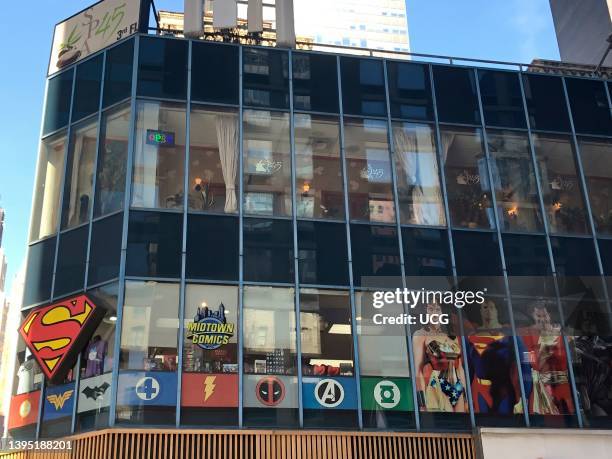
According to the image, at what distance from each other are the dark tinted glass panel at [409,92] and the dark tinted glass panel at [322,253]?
4666mm

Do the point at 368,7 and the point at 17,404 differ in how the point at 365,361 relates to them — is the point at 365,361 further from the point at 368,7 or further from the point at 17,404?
the point at 368,7

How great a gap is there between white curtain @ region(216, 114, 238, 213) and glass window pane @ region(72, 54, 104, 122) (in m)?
3.78

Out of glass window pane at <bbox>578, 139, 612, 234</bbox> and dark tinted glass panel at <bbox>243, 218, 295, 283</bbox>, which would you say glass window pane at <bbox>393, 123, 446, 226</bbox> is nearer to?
dark tinted glass panel at <bbox>243, 218, 295, 283</bbox>

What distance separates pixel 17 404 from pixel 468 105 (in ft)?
52.3

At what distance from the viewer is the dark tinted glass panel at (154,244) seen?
18016 mm

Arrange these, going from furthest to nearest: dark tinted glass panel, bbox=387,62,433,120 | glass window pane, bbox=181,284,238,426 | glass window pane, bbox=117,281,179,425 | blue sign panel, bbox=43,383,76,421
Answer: dark tinted glass panel, bbox=387,62,433,120, blue sign panel, bbox=43,383,76,421, glass window pane, bbox=181,284,238,426, glass window pane, bbox=117,281,179,425

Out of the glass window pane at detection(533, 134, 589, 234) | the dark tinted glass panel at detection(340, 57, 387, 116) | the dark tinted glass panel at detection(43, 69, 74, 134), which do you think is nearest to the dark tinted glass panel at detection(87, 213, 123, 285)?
the dark tinted glass panel at detection(43, 69, 74, 134)

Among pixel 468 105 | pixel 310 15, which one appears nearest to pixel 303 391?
pixel 468 105

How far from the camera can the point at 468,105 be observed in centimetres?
2231

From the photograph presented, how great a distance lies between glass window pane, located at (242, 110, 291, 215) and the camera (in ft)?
64.7

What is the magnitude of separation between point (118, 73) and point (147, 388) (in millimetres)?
9474

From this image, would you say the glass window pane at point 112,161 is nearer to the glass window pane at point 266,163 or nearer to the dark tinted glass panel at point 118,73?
the dark tinted glass panel at point 118,73

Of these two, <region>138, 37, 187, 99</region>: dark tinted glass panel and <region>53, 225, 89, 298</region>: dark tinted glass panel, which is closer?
<region>53, 225, 89, 298</region>: dark tinted glass panel

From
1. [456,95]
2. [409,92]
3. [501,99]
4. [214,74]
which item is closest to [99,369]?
[214,74]
